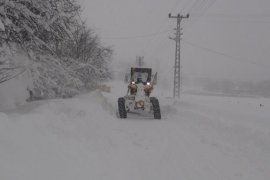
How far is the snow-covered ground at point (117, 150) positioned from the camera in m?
6.04

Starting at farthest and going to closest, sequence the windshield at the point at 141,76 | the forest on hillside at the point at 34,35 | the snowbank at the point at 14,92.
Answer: the windshield at the point at 141,76
the snowbank at the point at 14,92
the forest on hillside at the point at 34,35

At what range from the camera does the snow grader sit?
50.5 feet

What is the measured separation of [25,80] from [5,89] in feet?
3.05

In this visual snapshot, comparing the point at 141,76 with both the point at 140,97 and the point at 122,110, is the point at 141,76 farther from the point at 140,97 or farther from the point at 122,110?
the point at 122,110

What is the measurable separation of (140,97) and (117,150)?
732 cm

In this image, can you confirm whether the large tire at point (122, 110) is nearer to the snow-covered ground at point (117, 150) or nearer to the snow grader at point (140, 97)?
the snow grader at point (140, 97)

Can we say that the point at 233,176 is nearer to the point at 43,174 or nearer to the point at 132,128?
the point at 43,174

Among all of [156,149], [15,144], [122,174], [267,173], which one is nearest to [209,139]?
[156,149]

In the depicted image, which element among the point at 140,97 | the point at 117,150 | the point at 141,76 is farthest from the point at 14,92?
the point at 117,150

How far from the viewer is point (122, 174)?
21.7 ft

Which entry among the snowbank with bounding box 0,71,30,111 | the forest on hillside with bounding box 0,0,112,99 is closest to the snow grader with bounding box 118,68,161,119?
the forest on hillside with bounding box 0,0,112,99

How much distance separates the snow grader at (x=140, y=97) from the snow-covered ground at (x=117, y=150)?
11.7 feet

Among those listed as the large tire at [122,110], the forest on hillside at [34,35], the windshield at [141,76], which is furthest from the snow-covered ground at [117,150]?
the windshield at [141,76]

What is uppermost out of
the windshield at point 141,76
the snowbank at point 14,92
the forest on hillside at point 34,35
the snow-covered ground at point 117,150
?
the forest on hillside at point 34,35
